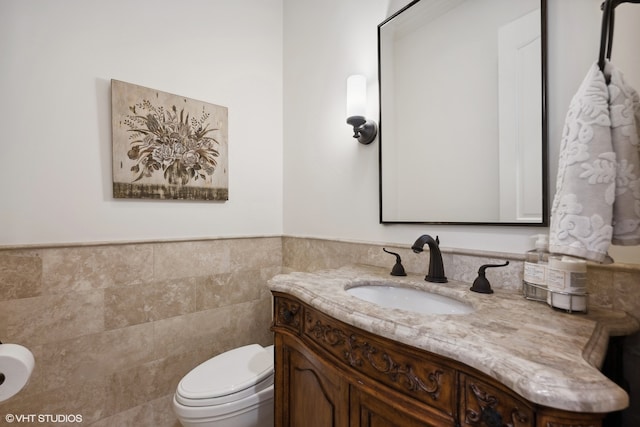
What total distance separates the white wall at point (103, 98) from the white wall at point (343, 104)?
0.24 m

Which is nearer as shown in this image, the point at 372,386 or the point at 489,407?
the point at 489,407

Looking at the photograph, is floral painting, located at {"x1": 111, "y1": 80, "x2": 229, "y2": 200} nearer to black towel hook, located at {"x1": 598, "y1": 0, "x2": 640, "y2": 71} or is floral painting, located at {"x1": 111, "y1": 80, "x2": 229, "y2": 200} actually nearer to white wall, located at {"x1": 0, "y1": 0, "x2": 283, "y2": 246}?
white wall, located at {"x1": 0, "y1": 0, "x2": 283, "y2": 246}

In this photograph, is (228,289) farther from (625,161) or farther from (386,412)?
(625,161)

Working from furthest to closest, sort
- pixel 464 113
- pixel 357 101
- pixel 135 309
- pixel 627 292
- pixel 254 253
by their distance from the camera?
pixel 254 253, pixel 135 309, pixel 357 101, pixel 464 113, pixel 627 292

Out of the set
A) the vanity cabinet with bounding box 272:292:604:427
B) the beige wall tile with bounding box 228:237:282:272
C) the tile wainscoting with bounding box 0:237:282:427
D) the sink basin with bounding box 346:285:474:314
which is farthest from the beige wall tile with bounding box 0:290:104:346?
the sink basin with bounding box 346:285:474:314

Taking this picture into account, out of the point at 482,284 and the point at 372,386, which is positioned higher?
the point at 482,284

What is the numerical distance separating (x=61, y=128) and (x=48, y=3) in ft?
1.86

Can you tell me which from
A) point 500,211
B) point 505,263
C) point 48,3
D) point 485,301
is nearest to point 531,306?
point 485,301

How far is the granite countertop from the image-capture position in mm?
393

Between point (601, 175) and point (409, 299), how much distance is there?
67 centimetres

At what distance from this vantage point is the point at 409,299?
3.46ft

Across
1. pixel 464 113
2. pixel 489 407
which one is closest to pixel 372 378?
pixel 489 407

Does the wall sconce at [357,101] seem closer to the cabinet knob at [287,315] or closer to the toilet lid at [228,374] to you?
the cabinet knob at [287,315]

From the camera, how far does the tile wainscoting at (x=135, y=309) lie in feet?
4.03
